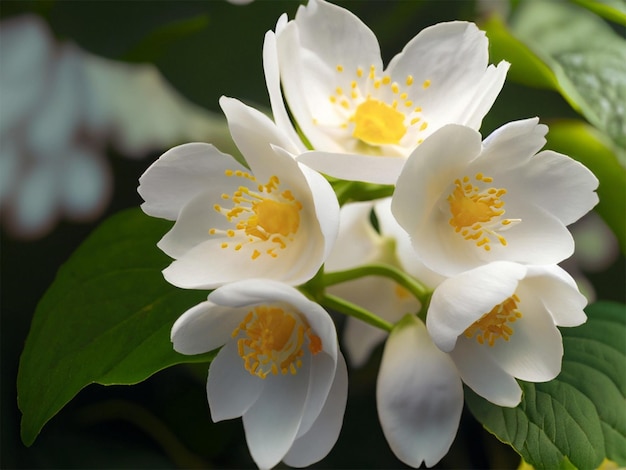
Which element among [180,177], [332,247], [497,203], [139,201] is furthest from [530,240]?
[139,201]

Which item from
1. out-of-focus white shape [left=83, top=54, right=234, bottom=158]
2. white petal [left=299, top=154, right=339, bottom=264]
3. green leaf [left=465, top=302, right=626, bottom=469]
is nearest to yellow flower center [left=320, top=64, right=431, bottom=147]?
white petal [left=299, top=154, right=339, bottom=264]

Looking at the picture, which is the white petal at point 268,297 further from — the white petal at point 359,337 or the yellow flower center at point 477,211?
the white petal at point 359,337

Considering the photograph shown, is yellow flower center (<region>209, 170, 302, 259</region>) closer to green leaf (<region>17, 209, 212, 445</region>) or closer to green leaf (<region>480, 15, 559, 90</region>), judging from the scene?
green leaf (<region>17, 209, 212, 445</region>)

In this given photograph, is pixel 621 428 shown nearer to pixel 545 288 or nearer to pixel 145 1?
pixel 545 288

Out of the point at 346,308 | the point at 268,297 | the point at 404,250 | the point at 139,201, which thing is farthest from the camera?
the point at 139,201

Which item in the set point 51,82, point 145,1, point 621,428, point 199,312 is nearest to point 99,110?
point 51,82

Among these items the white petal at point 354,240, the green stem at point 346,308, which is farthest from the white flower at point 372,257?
the green stem at point 346,308

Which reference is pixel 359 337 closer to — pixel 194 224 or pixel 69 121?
pixel 194 224
